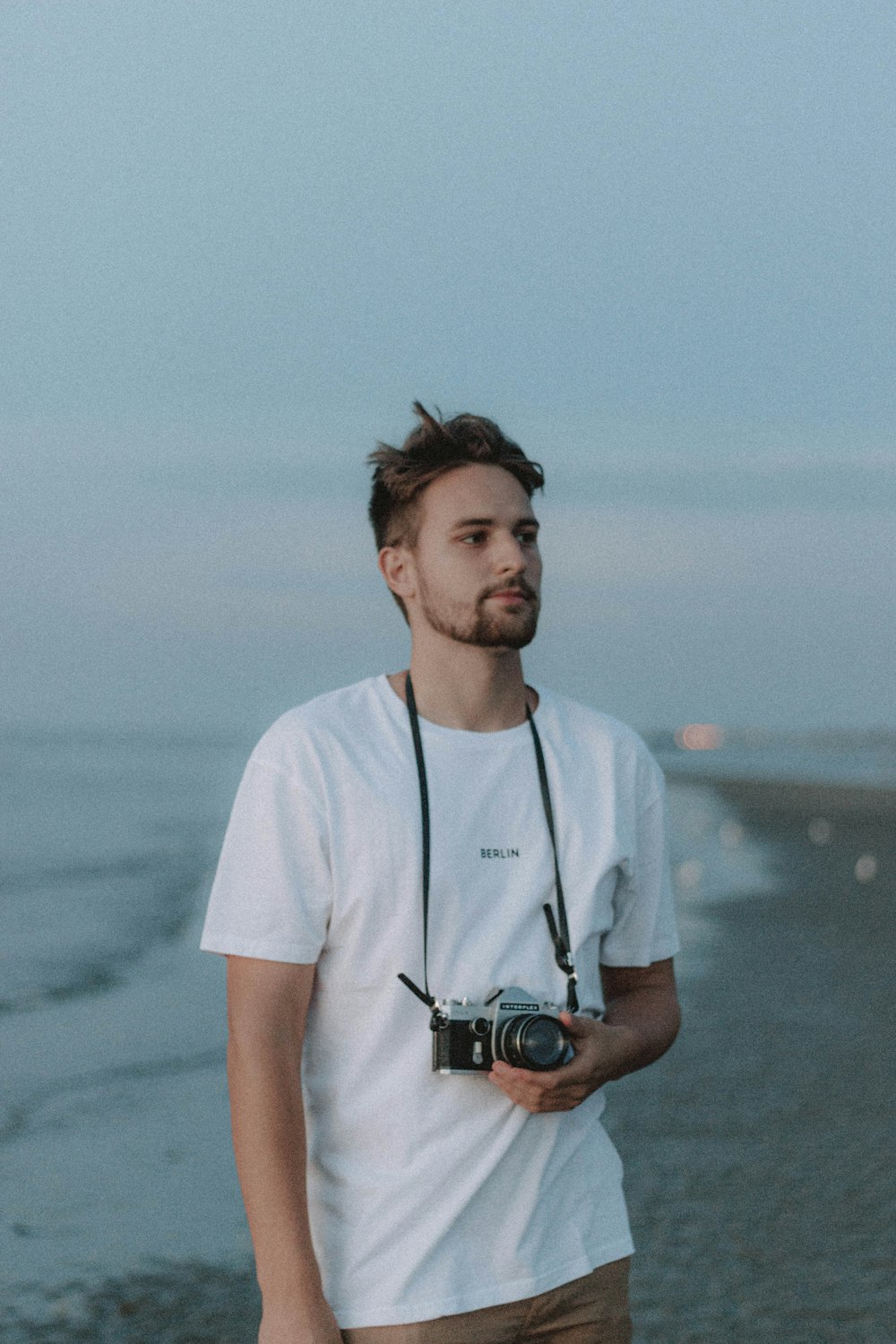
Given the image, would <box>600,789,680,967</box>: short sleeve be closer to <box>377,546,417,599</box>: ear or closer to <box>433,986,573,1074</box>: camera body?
<box>433,986,573,1074</box>: camera body

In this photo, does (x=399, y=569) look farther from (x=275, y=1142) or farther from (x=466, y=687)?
(x=275, y=1142)

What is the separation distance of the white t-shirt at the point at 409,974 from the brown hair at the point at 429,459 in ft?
1.21

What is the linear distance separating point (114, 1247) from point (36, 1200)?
0.75 metres

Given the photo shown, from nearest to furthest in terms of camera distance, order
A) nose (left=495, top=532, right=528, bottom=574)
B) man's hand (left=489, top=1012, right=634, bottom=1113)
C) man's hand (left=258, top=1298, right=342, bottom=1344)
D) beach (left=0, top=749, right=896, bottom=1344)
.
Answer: man's hand (left=258, top=1298, right=342, bottom=1344) → man's hand (left=489, top=1012, right=634, bottom=1113) → nose (left=495, top=532, right=528, bottom=574) → beach (left=0, top=749, right=896, bottom=1344)

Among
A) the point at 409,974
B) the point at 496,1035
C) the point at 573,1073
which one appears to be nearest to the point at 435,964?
the point at 409,974

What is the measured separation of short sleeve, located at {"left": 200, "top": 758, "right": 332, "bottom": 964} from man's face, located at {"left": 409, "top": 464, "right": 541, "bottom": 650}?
0.41 metres

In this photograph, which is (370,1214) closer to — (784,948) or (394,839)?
(394,839)

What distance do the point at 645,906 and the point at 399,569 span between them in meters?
0.74

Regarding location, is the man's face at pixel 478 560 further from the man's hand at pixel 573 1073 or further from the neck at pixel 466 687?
the man's hand at pixel 573 1073

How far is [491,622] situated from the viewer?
2.39 meters

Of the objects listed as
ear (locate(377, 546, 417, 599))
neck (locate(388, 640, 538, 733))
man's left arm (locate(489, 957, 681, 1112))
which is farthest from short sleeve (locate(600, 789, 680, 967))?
ear (locate(377, 546, 417, 599))

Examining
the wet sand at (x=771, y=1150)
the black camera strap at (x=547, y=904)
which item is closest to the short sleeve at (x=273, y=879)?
the black camera strap at (x=547, y=904)

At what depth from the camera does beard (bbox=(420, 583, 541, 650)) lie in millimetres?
2391

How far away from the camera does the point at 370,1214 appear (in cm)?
219
